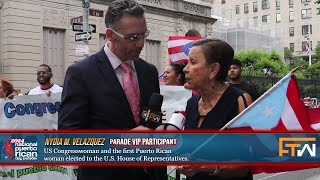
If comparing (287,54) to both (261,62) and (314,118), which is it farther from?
(314,118)

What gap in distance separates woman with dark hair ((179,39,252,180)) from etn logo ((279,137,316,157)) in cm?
31

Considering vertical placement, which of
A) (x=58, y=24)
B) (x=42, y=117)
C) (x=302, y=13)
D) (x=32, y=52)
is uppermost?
(x=302, y=13)

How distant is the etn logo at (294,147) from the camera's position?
2.53 m

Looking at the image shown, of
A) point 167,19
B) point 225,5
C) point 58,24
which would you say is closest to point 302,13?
point 225,5

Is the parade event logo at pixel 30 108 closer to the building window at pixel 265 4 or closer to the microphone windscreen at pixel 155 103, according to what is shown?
the microphone windscreen at pixel 155 103

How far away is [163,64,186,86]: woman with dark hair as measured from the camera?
258 inches

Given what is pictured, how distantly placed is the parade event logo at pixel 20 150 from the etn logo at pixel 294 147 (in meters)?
1.44

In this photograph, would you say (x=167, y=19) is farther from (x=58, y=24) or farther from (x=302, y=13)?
(x=302, y=13)

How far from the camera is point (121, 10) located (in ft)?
9.23

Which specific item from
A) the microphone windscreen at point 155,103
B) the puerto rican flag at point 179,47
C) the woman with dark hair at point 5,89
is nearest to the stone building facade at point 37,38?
the puerto rican flag at point 179,47

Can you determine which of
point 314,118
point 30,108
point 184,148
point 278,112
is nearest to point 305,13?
point 30,108

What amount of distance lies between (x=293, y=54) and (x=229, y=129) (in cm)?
8890

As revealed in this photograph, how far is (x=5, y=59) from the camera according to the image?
21391 millimetres

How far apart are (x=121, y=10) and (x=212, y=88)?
73cm
